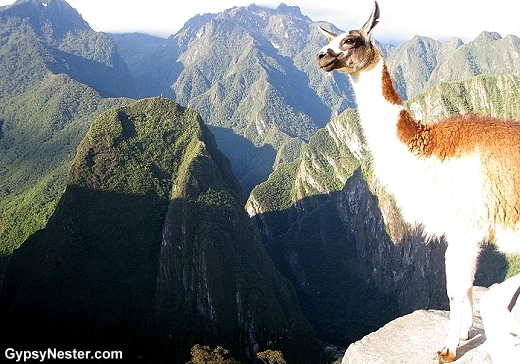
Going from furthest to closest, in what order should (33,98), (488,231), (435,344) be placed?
(33,98), (435,344), (488,231)

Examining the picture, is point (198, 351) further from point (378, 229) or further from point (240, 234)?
point (378, 229)

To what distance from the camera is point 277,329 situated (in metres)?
37.7

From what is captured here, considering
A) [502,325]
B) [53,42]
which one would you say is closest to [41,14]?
[53,42]

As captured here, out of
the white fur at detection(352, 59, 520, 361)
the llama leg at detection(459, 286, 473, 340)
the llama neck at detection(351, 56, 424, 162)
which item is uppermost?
the llama neck at detection(351, 56, 424, 162)

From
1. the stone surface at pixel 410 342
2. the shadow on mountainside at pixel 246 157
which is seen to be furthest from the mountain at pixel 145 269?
the shadow on mountainside at pixel 246 157

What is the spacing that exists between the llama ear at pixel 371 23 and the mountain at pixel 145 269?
33498 millimetres

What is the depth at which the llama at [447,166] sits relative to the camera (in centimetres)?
331

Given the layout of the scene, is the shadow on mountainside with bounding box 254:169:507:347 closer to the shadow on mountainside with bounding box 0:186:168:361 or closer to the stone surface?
the shadow on mountainside with bounding box 0:186:168:361

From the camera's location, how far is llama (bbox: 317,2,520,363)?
130 inches

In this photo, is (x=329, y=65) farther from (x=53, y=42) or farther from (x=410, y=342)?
(x=53, y=42)

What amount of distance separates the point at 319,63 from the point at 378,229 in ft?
210

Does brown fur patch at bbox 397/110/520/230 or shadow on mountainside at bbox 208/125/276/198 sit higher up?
shadow on mountainside at bbox 208/125/276/198

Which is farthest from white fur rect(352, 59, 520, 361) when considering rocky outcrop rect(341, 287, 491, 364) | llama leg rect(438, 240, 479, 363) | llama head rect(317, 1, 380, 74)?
rocky outcrop rect(341, 287, 491, 364)

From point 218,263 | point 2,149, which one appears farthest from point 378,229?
point 2,149
